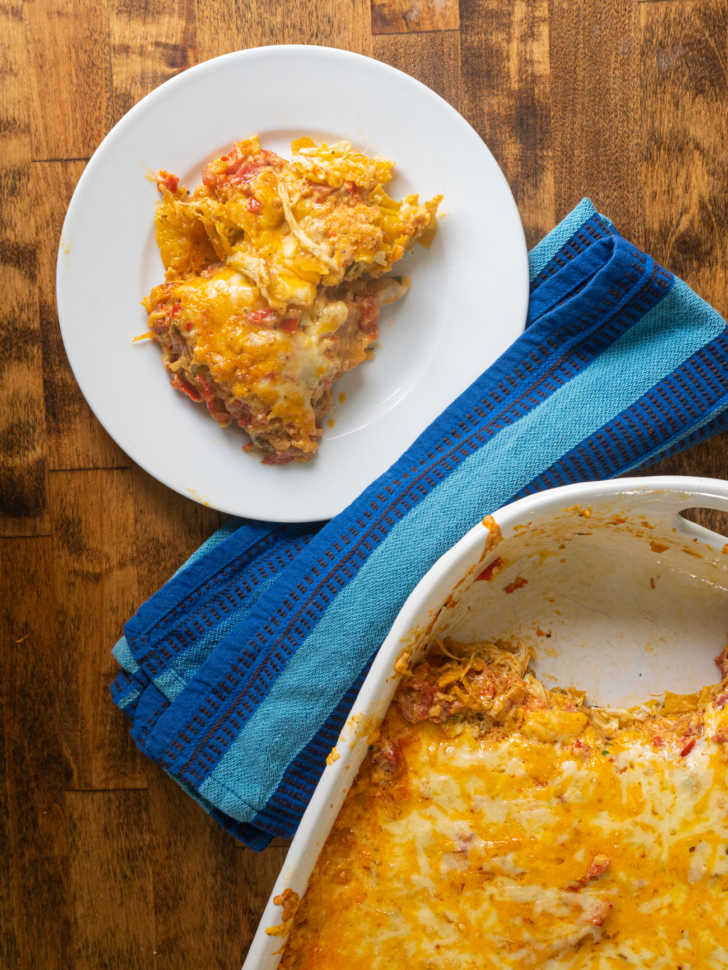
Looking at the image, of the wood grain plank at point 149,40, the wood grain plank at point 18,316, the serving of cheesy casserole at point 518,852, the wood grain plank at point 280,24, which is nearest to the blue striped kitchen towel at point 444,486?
the serving of cheesy casserole at point 518,852

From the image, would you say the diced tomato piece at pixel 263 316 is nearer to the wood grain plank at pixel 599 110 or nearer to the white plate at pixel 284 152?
the white plate at pixel 284 152

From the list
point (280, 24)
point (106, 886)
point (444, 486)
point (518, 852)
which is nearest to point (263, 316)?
point (444, 486)

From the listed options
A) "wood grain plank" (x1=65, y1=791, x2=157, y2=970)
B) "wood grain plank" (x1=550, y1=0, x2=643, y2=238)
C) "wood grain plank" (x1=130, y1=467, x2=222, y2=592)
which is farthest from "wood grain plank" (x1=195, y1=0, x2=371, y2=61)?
"wood grain plank" (x1=65, y1=791, x2=157, y2=970)

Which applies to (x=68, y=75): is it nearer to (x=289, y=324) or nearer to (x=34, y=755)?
(x=289, y=324)

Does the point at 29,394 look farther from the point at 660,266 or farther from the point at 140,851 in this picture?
the point at 660,266

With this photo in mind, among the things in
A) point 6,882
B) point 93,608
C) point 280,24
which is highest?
point 280,24

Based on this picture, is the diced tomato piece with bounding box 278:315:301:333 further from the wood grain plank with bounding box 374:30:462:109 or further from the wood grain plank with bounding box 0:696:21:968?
the wood grain plank with bounding box 0:696:21:968
